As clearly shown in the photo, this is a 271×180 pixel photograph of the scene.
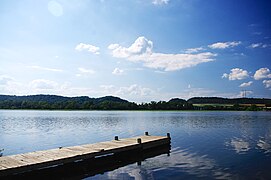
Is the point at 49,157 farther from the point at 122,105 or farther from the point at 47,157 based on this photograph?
the point at 122,105

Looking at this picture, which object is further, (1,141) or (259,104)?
(259,104)

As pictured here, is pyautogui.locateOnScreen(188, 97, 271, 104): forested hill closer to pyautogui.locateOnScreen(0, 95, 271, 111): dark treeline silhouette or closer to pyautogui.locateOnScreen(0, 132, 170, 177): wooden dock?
pyautogui.locateOnScreen(0, 95, 271, 111): dark treeline silhouette

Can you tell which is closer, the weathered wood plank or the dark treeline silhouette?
the weathered wood plank

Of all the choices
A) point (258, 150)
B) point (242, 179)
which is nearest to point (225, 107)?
point (258, 150)

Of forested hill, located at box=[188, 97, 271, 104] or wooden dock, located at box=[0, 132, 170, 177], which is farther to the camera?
forested hill, located at box=[188, 97, 271, 104]

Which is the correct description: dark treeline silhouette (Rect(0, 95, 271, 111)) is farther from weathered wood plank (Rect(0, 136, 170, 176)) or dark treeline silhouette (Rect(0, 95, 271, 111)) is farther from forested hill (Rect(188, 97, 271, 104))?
weathered wood plank (Rect(0, 136, 170, 176))

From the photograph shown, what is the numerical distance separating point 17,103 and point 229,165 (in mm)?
145889

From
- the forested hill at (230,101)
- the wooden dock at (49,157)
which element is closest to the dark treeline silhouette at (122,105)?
the forested hill at (230,101)

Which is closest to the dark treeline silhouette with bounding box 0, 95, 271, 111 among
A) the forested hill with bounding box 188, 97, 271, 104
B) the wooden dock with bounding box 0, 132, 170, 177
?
the forested hill with bounding box 188, 97, 271, 104

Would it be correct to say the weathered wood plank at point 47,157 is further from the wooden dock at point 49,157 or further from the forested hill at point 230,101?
the forested hill at point 230,101

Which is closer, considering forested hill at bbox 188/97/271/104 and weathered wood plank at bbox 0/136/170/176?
weathered wood plank at bbox 0/136/170/176

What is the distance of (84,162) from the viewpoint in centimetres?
1531

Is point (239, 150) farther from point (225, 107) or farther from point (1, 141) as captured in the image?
point (225, 107)

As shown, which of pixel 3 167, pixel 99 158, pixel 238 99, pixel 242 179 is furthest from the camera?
pixel 238 99
